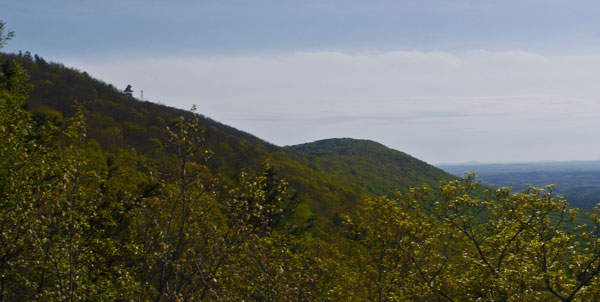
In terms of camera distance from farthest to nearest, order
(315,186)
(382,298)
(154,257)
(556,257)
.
Answer: (315,186), (382,298), (556,257), (154,257)

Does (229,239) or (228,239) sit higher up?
(229,239)

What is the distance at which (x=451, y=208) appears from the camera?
1628cm

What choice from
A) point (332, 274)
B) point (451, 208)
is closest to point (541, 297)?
point (451, 208)

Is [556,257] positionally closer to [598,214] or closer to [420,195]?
[598,214]

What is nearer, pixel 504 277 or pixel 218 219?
pixel 504 277

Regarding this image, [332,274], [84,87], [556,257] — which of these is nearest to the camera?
[556,257]

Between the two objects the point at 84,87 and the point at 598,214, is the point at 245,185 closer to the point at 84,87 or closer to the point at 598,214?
the point at 598,214

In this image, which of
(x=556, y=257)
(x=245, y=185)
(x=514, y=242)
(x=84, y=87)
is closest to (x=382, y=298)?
(x=514, y=242)

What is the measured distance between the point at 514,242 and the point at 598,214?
133 inches

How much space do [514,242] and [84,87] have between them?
155308 millimetres

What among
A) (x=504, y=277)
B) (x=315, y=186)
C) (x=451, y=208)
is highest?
(x=451, y=208)

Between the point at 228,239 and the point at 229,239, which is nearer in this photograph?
the point at 229,239

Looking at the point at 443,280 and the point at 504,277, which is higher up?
the point at 504,277

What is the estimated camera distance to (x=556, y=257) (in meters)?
13.8
